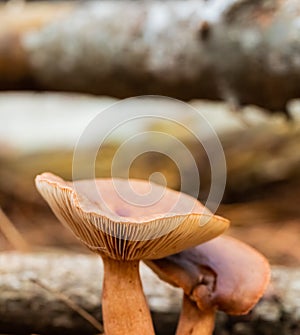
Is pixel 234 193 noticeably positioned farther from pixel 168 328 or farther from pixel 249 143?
pixel 168 328

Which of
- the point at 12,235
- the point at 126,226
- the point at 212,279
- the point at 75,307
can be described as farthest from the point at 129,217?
the point at 12,235

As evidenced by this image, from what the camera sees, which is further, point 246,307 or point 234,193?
point 234,193

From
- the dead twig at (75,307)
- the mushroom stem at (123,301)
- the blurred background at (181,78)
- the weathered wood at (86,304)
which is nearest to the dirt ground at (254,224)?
the blurred background at (181,78)

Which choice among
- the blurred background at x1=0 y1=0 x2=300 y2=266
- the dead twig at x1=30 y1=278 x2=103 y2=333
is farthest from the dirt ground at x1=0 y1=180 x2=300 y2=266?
the dead twig at x1=30 y1=278 x2=103 y2=333

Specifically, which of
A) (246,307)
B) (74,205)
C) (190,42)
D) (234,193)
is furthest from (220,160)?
(74,205)

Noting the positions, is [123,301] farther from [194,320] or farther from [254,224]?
[254,224]

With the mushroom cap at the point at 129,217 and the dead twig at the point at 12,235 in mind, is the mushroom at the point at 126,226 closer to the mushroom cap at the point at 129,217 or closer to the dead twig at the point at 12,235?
the mushroom cap at the point at 129,217
